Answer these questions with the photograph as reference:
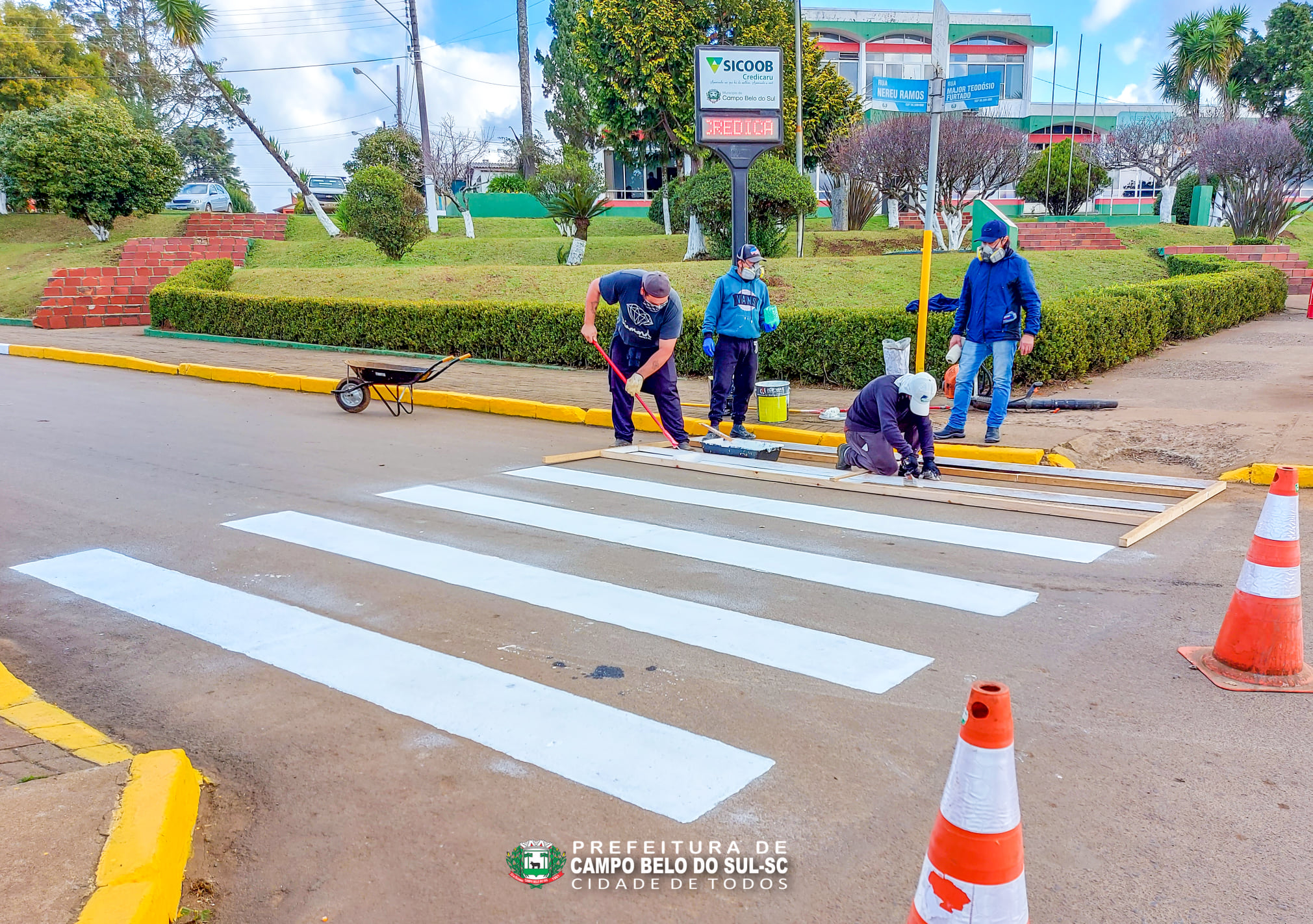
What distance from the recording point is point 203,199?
1521 inches

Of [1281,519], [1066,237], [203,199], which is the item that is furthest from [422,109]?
[1281,519]

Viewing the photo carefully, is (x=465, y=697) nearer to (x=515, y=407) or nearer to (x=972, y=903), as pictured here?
(x=972, y=903)

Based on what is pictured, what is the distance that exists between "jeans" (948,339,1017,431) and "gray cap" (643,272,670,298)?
9.56 feet

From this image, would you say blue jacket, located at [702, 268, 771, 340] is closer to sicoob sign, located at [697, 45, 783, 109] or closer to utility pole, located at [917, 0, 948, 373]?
utility pole, located at [917, 0, 948, 373]

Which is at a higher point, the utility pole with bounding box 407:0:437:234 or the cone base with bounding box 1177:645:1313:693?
the utility pole with bounding box 407:0:437:234

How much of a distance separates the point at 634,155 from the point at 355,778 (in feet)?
92.9

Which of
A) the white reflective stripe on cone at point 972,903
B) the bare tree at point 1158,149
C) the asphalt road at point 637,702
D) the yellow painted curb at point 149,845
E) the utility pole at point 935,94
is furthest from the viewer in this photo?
the bare tree at point 1158,149

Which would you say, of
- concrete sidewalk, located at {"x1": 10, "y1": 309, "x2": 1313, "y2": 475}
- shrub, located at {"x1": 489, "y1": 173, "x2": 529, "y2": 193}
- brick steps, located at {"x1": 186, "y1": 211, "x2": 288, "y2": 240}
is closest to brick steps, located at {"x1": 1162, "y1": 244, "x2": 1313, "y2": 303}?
concrete sidewalk, located at {"x1": 10, "y1": 309, "x2": 1313, "y2": 475}

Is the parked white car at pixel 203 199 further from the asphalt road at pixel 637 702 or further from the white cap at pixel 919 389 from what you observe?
the white cap at pixel 919 389

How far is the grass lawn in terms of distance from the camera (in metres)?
23.9

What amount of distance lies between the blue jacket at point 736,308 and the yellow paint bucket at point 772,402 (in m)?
0.75

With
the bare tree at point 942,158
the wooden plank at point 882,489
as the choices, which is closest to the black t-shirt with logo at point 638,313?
the wooden plank at point 882,489

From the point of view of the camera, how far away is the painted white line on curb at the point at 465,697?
3455 mm

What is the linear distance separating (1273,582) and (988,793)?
2.64 m
